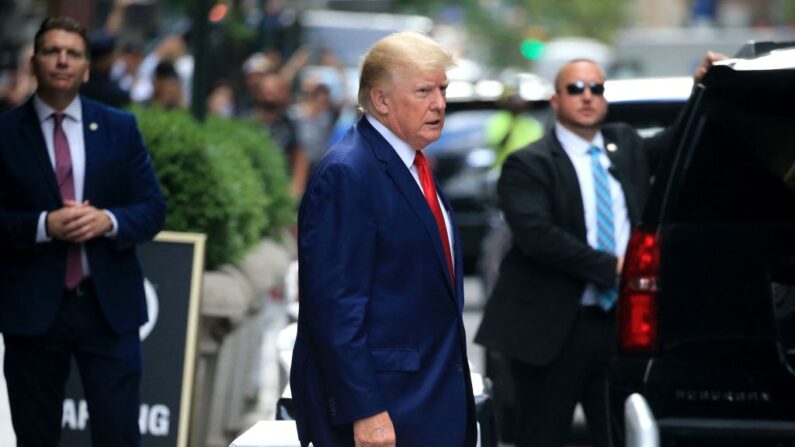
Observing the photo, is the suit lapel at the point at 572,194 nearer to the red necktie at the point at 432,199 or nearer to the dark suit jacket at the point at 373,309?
the red necktie at the point at 432,199

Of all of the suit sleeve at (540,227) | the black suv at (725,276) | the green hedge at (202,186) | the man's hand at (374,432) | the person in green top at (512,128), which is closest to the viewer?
the man's hand at (374,432)

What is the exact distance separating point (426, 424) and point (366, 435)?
0.22m

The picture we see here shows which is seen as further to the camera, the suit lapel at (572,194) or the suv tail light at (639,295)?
the suit lapel at (572,194)

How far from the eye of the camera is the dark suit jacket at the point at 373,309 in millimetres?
5062

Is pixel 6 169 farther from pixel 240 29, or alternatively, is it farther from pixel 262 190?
pixel 240 29

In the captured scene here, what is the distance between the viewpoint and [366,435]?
5.04 m

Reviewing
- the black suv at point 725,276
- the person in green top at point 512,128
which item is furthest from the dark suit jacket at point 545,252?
the person in green top at point 512,128

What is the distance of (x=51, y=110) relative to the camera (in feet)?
22.9

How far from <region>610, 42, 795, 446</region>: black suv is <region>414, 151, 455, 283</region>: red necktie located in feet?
2.84

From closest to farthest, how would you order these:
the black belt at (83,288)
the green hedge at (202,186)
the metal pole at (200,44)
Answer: the black belt at (83,288) < the green hedge at (202,186) < the metal pole at (200,44)

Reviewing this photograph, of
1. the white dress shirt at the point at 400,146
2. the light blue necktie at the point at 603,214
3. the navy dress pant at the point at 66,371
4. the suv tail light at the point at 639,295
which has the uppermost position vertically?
the white dress shirt at the point at 400,146

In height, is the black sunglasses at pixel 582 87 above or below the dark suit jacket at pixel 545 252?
above

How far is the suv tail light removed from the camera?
6.19 m

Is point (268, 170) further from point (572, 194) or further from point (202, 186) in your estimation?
point (572, 194)
